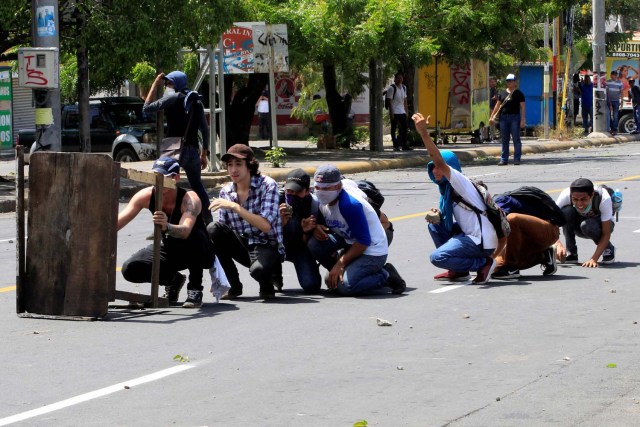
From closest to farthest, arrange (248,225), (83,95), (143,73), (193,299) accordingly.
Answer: (193,299), (248,225), (83,95), (143,73)

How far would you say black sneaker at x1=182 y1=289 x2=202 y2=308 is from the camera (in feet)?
32.0

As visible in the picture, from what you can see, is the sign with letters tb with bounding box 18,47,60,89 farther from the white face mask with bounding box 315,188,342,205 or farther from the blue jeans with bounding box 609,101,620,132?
the blue jeans with bounding box 609,101,620,132

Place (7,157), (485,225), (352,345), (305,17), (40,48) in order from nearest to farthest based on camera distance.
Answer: (352,345) < (485,225) < (40,48) < (305,17) < (7,157)

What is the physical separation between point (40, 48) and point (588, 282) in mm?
10142

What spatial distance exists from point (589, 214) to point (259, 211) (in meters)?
3.44

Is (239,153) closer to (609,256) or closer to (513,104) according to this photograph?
(609,256)

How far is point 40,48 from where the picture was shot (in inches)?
722

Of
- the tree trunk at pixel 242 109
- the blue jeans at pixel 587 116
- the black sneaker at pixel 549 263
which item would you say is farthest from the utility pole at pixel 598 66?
the black sneaker at pixel 549 263

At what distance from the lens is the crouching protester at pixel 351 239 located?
1020cm

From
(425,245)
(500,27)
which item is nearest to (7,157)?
(500,27)

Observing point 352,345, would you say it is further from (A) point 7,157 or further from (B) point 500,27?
(A) point 7,157

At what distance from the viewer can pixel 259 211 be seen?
10.0 m

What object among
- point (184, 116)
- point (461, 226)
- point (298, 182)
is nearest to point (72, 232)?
point (298, 182)

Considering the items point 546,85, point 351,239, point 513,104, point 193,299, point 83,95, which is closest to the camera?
point 193,299
